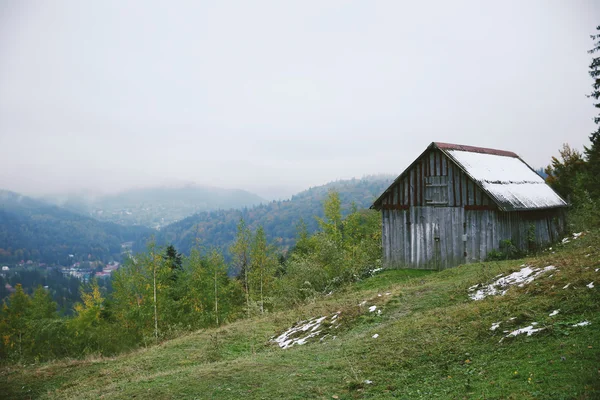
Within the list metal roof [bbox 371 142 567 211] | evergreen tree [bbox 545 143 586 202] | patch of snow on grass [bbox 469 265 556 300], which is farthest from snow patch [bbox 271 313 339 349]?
evergreen tree [bbox 545 143 586 202]

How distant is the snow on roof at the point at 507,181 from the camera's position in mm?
25547

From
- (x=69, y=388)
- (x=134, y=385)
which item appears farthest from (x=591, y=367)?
(x=69, y=388)

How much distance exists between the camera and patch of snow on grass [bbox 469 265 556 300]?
1419 centimetres

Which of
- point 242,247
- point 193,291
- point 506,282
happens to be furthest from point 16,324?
point 506,282

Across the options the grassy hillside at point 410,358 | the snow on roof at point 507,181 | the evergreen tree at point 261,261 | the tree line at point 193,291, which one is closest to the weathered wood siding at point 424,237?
the snow on roof at point 507,181

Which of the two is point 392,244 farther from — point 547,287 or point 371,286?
point 547,287

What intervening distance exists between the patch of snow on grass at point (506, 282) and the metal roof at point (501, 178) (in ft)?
32.1

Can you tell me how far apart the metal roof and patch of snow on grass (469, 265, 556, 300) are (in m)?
9.79

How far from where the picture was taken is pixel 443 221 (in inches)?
1069

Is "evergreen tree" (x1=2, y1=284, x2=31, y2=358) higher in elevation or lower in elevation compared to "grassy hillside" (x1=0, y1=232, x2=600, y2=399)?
lower

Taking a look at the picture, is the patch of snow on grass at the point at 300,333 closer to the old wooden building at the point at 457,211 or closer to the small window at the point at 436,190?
the old wooden building at the point at 457,211

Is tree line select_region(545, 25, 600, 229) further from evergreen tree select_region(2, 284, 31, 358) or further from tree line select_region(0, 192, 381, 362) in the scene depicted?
evergreen tree select_region(2, 284, 31, 358)

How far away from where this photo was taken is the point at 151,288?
127 feet

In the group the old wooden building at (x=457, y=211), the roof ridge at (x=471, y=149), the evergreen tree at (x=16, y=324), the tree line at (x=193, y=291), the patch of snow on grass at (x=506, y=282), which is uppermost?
the roof ridge at (x=471, y=149)
